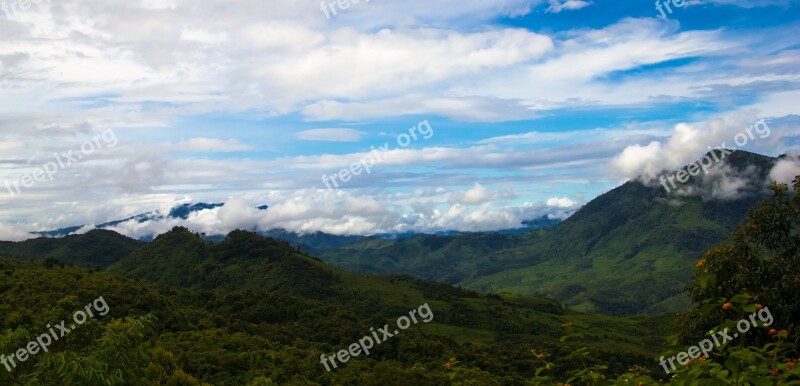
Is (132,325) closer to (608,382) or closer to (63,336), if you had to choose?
(63,336)

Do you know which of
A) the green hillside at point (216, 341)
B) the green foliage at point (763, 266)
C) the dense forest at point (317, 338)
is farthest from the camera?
the green foliage at point (763, 266)

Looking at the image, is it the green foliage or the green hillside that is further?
the green foliage

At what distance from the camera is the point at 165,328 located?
92.1 meters

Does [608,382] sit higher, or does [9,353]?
[9,353]

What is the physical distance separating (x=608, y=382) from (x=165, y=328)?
94.1m

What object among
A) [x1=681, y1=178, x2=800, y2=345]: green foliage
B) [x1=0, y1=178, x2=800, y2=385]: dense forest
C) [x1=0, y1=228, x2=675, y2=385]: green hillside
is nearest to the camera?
[x1=0, y1=178, x2=800, y2=385]: dense forest

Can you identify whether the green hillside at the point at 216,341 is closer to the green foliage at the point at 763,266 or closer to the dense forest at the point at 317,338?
the dense forest at the point at 317,338

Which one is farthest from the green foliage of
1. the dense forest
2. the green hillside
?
the green hillside

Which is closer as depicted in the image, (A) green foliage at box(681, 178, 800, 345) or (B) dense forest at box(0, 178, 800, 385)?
(B) dense forest at box(0, 178, 800, 385)

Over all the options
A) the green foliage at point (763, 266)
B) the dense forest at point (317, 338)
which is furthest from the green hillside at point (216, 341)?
the green foliage at point (763, 266)

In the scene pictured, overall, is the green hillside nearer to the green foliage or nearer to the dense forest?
the dense forest

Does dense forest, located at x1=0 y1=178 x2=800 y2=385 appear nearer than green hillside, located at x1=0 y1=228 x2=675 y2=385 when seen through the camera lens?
Yes

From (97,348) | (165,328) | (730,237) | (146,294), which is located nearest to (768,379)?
(97,348)

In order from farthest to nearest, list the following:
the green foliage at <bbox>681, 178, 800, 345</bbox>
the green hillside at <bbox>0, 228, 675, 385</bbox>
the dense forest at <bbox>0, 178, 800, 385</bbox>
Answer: the green foliage at <bbox>681, 178, 800, 345</bbox> < the green hillside at <bbox>0, 228, 675, 385</bbox> < the dense forest at <bbox>0, 178, 800, 385</bbox>
